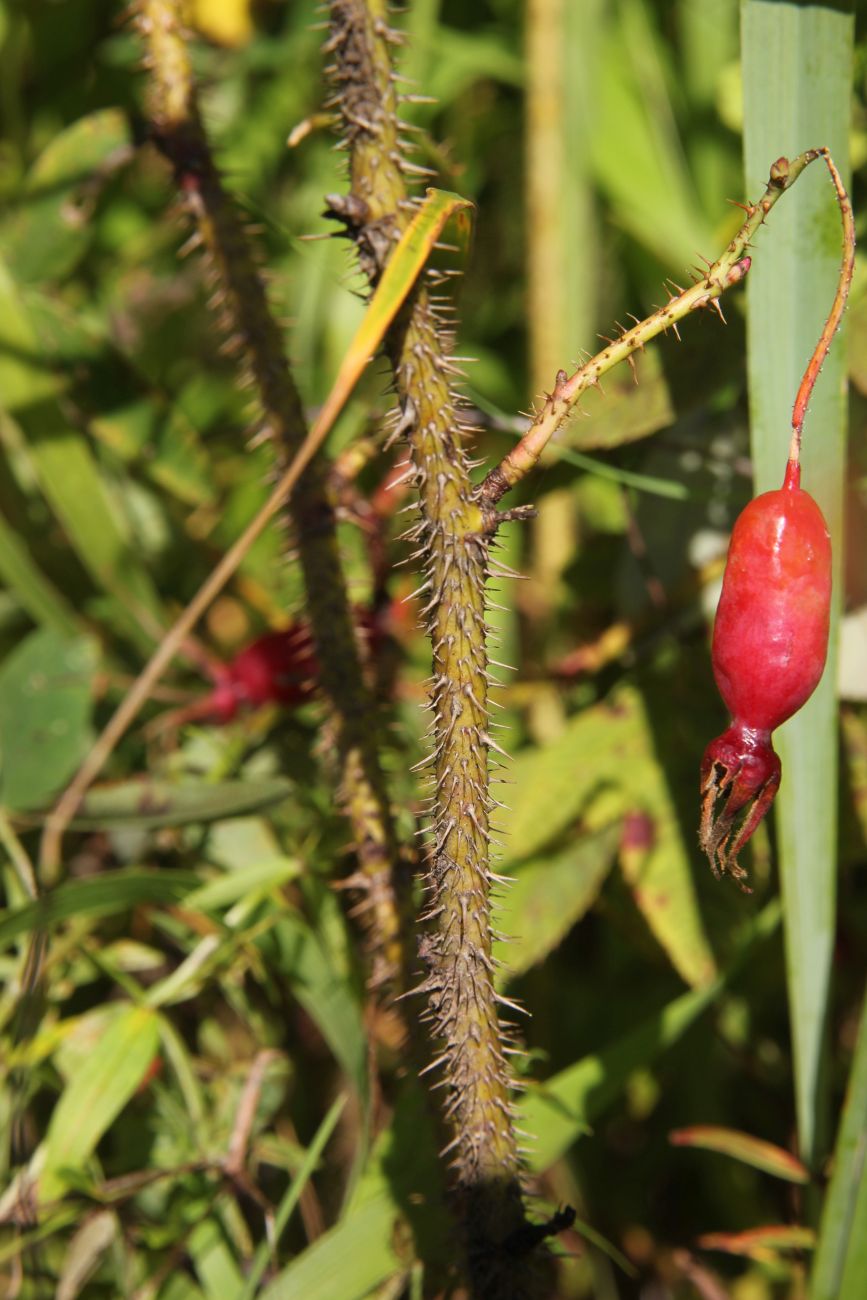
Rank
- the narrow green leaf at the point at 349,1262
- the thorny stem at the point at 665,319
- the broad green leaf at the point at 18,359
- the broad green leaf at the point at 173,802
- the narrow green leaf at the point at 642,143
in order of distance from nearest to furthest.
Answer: the thorny stem at the point at 665,319
the narrow green leaf at the point at 349,1262
the broad green leaf at the point at 173,802
the broad green leaf at the point at 18,359
the narrow green leaf at the point at 642,143

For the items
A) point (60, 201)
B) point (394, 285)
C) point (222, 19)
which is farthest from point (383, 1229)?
point (222, 19)

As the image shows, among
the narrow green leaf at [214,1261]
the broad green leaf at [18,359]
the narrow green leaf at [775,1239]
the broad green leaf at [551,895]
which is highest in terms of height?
the broad green leaf at [18,359]

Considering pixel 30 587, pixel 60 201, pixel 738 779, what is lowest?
pixel 738 779

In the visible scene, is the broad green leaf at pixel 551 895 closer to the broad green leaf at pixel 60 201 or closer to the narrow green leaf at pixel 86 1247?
the narrow green leaf at pixel 86 1247

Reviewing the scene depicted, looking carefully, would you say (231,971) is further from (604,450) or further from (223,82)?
(223,82)

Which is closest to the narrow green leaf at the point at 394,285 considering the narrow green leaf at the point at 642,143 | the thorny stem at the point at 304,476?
the thorny stem at the point at 304,476

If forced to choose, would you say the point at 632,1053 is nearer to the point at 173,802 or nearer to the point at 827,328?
the point at 173,802

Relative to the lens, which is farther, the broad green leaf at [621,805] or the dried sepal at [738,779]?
the broad green leaf at [621,805]
